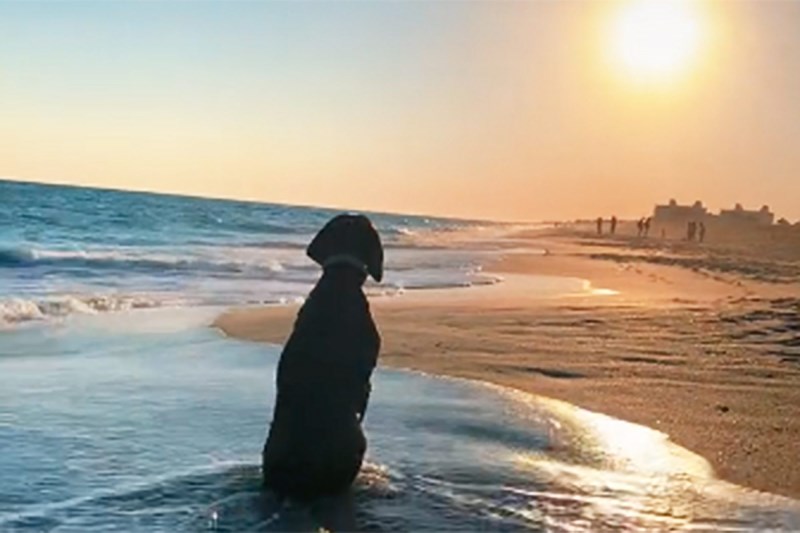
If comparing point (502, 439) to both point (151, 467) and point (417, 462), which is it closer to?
point (417, 462)

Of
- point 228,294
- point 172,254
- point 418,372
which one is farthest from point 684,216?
point 418,372

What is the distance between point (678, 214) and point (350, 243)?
3927 inches

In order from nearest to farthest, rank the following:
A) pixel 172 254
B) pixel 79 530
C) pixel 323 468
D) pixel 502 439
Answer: pixel 79 530 < pixel 323 468 < pixel 502 439 < pixel 172 254

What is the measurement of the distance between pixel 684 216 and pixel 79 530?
9993 cm

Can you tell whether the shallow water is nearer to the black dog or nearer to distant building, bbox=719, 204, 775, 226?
the black dog

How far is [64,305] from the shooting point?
47.7 ft

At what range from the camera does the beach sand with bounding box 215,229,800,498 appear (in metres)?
7.16

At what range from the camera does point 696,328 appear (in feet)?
42.8

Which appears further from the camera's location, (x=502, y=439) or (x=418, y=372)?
(x=418, y=372)

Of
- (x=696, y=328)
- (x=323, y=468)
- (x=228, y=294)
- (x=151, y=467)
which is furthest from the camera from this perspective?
(x=228, y=294)

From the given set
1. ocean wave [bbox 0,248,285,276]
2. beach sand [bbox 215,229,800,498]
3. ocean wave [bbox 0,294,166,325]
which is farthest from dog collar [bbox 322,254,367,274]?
ocean wave [bbox 0,248,285,276]

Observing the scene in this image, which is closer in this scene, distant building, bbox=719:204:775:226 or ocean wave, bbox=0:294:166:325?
ocean wave, bbox=0:294:166:325

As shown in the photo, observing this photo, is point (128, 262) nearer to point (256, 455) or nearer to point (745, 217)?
point (256, 455)

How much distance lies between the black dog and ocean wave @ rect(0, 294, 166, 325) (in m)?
8.25
